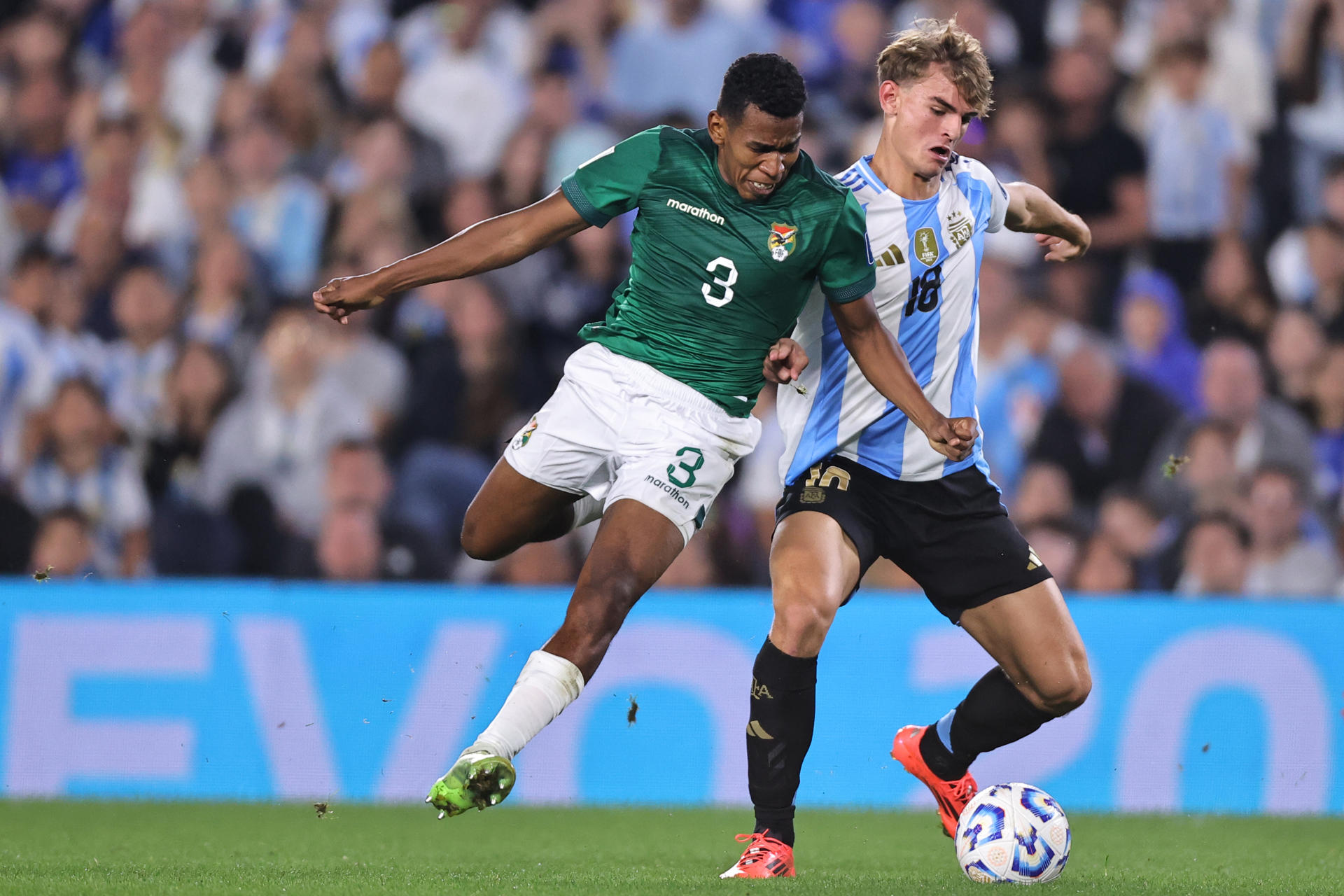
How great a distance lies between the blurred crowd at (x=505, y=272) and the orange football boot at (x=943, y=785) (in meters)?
2.95

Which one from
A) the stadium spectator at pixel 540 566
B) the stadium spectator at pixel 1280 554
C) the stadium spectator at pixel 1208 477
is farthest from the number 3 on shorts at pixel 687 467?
the stadium spectator at pixel 1280 554

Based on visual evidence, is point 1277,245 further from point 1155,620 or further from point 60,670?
point 60,670

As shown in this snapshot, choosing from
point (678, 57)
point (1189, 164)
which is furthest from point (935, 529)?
point (678, 57)

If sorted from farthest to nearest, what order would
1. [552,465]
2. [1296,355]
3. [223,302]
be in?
[223,302] → [1296,355] → [552,465]

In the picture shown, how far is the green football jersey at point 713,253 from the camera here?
4.56 meters

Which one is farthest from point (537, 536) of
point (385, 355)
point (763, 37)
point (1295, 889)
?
point (763, 37)

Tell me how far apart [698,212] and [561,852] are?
230cm

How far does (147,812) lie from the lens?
22.0 feet

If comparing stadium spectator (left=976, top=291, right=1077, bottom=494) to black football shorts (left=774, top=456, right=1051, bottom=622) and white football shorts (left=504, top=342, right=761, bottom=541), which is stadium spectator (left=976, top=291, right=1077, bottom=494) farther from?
white football shorts (left=504, top=342, right=761, bottom=541)

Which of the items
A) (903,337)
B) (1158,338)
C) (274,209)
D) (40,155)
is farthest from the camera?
(40,155)

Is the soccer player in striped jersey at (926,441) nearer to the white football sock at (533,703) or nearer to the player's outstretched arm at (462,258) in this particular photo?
the white football sock at (533,703)

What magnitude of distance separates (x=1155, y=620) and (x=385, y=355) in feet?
14.1

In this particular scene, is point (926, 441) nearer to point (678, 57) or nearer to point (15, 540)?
point (15, 540)

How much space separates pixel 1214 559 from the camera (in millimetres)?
7922
